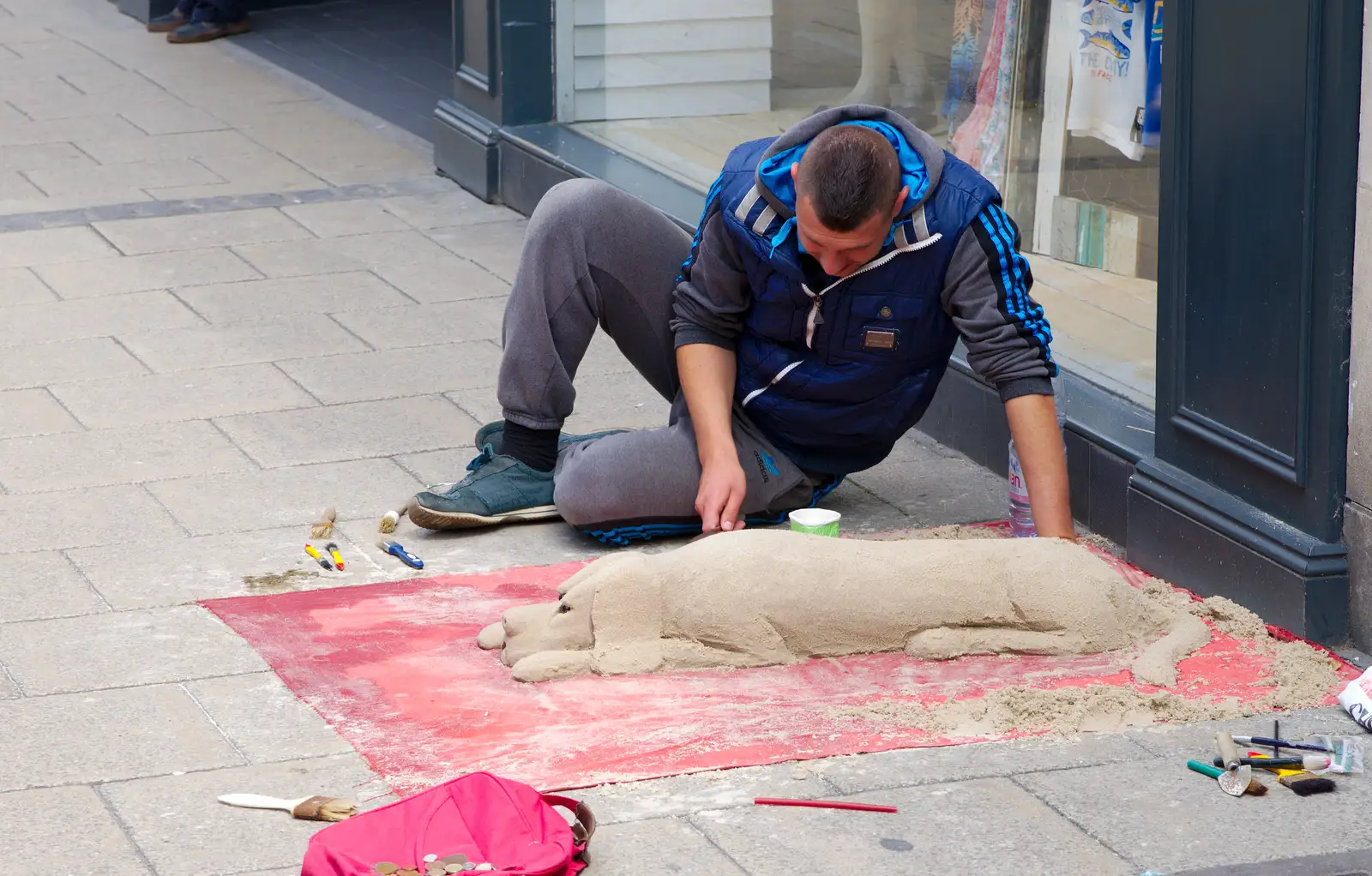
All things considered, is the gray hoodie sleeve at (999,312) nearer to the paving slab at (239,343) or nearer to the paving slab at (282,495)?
the paving slab at (282,495)

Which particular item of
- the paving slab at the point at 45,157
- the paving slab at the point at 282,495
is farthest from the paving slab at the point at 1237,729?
the paving slab at the point at 45,157

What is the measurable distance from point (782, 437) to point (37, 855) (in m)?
2.03

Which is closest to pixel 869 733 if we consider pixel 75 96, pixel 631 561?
pixel 631 561

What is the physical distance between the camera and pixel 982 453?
495 centimetres

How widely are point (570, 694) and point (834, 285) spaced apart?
110 cm

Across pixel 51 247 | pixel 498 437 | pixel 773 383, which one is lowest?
pixel 498 437

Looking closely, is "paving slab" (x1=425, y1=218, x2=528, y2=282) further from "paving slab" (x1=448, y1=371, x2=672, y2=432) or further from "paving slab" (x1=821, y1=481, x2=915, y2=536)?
"paving slab" (x1=821, y1=481, x2=915, y2=536)

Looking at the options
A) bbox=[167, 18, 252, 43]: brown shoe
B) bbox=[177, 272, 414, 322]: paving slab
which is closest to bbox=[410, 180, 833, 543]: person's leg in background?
bbox=[177, 272, 414, 322]: paving slab

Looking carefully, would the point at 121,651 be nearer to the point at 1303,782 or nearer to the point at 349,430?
the point at 349,430

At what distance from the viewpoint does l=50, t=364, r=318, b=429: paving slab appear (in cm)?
524

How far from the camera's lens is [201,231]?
7.20 metres

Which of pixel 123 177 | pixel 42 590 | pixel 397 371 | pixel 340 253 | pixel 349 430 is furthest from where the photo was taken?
pixel 123 177

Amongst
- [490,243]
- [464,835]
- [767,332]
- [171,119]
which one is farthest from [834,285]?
[171,119]

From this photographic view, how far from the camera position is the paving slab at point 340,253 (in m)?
6.76
